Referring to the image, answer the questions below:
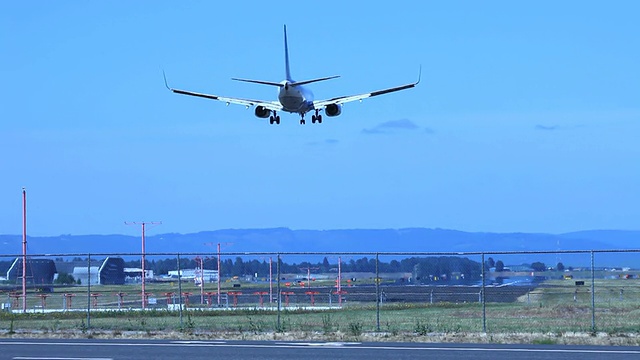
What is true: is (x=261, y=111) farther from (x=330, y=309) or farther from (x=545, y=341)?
(x=545, y=341)

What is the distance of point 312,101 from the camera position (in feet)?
167

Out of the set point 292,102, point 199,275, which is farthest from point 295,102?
point 199,275

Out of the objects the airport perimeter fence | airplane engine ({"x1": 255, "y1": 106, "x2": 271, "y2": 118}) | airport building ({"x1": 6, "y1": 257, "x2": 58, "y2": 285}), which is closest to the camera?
the airport perimeter fence

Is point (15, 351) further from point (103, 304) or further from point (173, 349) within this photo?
point (103, 304)

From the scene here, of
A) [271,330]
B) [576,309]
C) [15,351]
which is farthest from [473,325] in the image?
[15,351]

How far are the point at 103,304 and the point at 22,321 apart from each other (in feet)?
43.8

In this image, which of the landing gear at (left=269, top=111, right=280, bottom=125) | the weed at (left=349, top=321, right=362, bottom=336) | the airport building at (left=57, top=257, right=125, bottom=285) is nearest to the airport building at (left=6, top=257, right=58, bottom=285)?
the airport building at (left=57, top=257, right=125, bottom=285)

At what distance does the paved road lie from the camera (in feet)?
70.1

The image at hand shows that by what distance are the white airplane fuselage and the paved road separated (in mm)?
24120

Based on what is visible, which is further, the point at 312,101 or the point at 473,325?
the point at 312,101

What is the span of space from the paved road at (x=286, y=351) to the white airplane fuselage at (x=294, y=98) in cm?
2412

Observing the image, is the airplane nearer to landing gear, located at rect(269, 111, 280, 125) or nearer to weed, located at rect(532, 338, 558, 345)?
landing gear, located at rect(269, 111, 280, 125)

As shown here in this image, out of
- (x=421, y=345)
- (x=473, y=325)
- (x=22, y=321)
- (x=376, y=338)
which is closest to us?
(x=421, y=345)

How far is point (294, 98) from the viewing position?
48688 mm
